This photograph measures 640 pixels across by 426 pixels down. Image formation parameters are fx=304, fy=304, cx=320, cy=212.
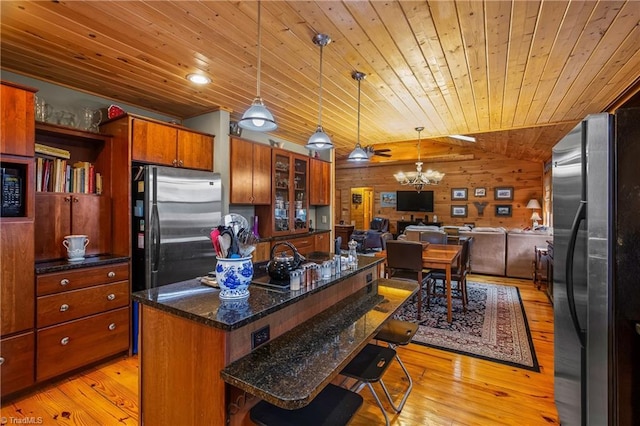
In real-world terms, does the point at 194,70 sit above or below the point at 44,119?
above

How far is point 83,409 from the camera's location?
2066 millimetres

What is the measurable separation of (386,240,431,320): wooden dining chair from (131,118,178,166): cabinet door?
106 inches

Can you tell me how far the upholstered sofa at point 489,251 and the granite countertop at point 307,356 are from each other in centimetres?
478

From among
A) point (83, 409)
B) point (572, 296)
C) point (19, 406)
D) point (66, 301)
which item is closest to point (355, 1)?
point (572, 296)

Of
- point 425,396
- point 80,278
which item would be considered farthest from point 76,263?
point 425,396

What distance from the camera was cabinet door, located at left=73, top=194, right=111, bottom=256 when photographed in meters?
2.78

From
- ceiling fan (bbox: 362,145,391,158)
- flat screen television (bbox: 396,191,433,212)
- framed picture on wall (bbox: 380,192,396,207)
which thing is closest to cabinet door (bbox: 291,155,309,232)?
ceiling fan (bbox: 362,145,391,158)

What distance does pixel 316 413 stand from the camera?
4.21 feet

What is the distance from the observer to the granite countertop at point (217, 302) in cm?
121

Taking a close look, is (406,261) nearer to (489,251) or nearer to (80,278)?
(489,251)

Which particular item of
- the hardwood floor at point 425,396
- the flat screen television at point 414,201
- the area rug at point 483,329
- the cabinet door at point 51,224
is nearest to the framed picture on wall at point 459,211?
the flat screen television at point 414,201

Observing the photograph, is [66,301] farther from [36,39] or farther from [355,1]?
[355,1]

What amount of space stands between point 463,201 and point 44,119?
9.24 meters

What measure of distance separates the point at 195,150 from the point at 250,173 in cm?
78
